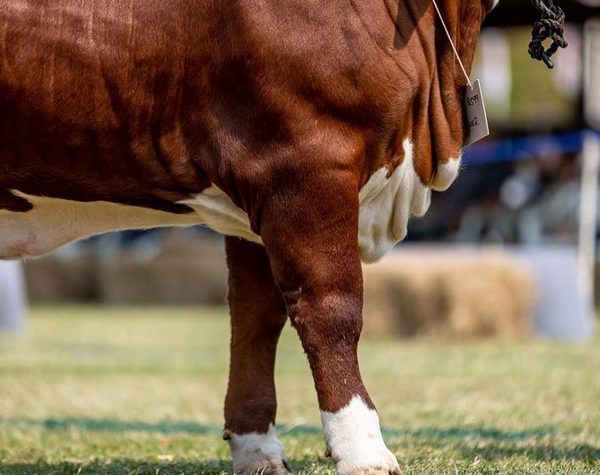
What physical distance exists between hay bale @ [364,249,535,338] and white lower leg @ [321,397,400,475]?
783cm

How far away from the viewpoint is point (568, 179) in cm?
1611

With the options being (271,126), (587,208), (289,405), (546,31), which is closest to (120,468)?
(271,126)

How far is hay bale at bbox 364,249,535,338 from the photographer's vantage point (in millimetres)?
11266

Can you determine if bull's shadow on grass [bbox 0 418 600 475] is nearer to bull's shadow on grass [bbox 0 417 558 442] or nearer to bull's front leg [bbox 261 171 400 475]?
bull's shadow on grass [bbox 0 417 558 442]

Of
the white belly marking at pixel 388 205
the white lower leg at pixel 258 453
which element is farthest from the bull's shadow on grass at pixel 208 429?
the white belly marking at pixel 388 205

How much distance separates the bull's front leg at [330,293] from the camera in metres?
3.44

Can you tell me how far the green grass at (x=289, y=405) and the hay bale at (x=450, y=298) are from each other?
0.43m

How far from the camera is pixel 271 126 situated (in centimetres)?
346

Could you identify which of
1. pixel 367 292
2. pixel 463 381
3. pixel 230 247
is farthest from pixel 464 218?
pixel 230 247

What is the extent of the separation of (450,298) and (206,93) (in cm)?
794

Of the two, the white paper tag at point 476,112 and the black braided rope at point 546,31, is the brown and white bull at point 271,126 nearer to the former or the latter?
the white paper tag at point 476,112

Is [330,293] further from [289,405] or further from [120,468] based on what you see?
[289,405]

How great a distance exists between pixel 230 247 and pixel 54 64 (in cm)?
100

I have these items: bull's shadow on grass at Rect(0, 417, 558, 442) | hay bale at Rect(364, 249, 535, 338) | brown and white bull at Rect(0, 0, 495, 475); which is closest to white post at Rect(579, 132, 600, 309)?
hay bale at Rect(364, 249, 535, 338)
